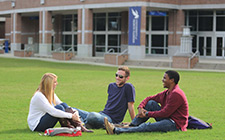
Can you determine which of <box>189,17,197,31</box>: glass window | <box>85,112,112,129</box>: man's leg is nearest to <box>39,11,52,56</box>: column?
<box>189,17,197,31</box>: glass window

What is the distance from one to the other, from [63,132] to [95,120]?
108 centimetres

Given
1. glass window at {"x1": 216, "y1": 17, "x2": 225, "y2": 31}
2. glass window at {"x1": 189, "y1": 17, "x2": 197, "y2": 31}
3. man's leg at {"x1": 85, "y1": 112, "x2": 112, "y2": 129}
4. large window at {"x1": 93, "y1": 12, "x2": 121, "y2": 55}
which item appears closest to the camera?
man's leg at {"x1": 85, "y1": 112, "x2": 112, "y2": 129}

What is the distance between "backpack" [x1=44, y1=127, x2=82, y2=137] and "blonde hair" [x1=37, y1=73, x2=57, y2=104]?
63 cm

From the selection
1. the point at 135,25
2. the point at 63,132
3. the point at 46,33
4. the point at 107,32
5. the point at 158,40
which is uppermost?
the point at 135,25

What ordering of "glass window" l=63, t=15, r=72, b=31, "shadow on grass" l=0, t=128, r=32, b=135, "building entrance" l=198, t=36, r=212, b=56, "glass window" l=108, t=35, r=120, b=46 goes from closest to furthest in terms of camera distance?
"shadow on grass" l=0, t=128, r=32, b=135
"building entrance" l=198, t=36, r=212, b=56
"glass window" l=108, t=35, r=120, b=46
"glass window" l=63, t=15, r=72, b=31

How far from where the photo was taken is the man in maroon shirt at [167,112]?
837 centimetres

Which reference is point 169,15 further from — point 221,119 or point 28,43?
point 221,119

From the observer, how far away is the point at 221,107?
13.4 meters

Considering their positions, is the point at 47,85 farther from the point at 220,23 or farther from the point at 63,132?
the point at 220,23

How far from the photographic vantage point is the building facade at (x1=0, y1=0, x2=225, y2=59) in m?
43.1

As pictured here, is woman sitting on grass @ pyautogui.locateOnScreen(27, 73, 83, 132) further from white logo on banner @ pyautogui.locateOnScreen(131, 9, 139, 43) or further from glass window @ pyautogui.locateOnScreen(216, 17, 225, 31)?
glass window @ pyautogui.locateOnScreen(216, 17, 225, 31)

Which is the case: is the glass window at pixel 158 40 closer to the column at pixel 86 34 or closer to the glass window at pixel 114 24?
the glass window at pixel 114 24

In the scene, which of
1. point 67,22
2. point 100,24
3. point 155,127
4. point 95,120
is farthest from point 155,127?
point 67,22

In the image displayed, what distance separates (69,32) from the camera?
187 feet
